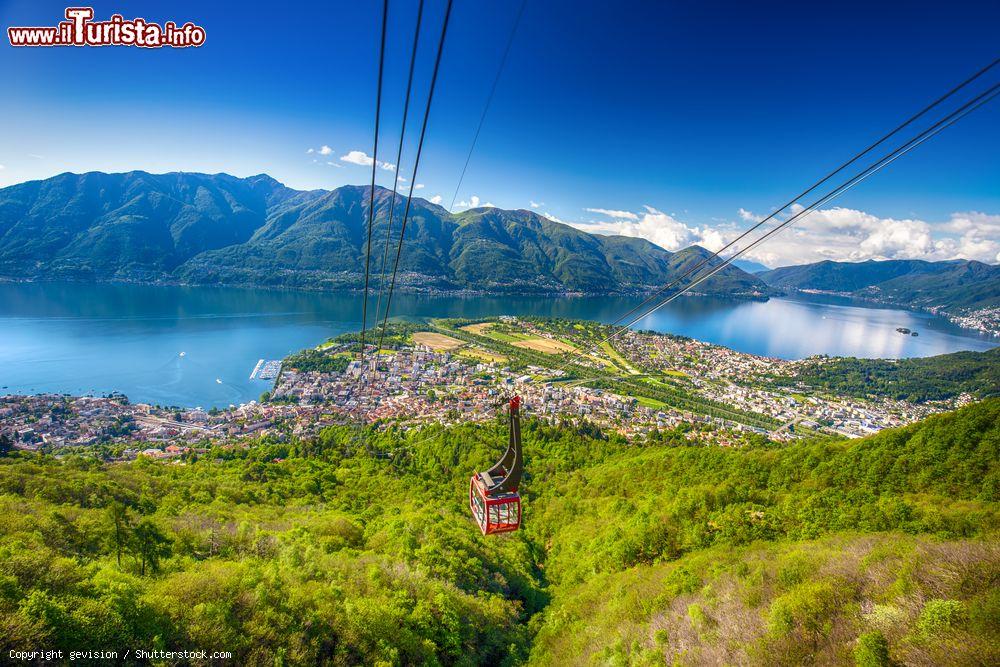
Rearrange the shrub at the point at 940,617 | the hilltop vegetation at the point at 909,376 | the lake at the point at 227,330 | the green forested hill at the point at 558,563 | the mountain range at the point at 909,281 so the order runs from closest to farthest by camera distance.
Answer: the shrub at the point at 940,617 → the green forested hill at the point at 558,563 → the lake at the point at 227,330 → the hilltop vegetation at the point at 909,376 → the mountain range at the point at 909,281

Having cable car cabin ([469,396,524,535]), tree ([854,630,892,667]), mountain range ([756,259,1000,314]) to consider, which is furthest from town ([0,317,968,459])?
mountain range ([756,259,1000,314])

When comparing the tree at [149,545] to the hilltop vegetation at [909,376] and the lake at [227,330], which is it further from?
the hilltop vegetation at [909,376]

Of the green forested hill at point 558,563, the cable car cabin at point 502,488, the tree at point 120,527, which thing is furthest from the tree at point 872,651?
the tree at point 120,527

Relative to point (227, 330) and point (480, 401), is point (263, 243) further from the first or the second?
point (480, 401)

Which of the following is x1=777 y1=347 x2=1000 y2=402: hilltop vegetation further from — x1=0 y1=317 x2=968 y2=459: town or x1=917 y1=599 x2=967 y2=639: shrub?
x1=917 y1=599 x2=967 y2=639: shrub

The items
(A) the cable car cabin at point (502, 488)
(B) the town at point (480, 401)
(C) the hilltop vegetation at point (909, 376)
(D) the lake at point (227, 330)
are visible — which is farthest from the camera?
(C) the hilltop vegetation at point (909, 376)

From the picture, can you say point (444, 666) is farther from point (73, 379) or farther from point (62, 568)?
point (73, 379)
